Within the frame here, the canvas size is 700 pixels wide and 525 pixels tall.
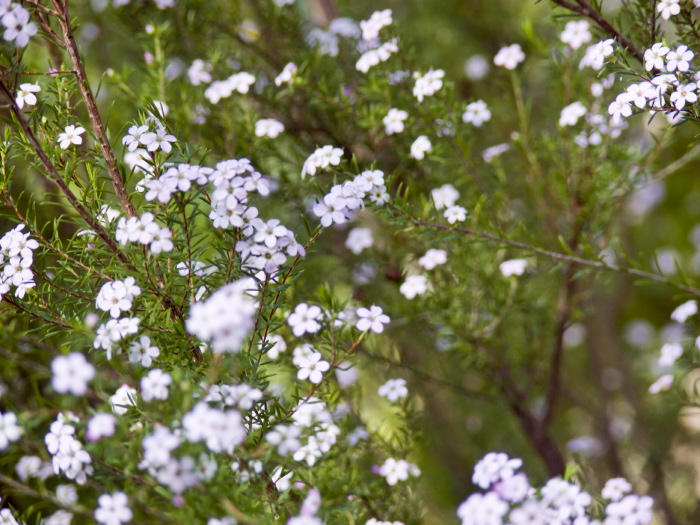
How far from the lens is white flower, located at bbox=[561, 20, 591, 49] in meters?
1.33

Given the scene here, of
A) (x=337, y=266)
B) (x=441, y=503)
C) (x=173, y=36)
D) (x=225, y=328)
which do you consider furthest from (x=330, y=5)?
(x=441, y=503)

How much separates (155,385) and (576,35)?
117 centimetres

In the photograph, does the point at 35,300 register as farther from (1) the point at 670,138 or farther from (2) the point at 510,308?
(1) the point at 670,138

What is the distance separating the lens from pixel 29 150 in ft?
2.99

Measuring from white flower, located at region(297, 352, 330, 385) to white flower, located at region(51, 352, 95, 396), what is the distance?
0.36m

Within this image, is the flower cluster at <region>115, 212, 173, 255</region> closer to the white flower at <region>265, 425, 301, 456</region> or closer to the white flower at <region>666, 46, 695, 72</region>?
the white flower at <region>265, 425, 301, 456</region>

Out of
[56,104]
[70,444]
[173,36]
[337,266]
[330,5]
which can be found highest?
[330,5]

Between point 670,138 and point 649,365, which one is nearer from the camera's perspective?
point 670,138

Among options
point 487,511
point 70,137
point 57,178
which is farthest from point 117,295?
point 487,511

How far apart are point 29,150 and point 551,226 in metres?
1.24

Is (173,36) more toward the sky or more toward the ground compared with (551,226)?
more toward the sky

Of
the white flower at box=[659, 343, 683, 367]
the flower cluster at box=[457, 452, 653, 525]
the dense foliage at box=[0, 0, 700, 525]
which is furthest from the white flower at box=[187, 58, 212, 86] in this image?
the white flower at box=[659, 343, 683, 367]

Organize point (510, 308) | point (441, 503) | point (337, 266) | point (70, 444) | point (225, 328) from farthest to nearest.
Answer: point (441, 503) < point (337, 266) < point (510, 308) < point (70, 444) < point (225, 328)

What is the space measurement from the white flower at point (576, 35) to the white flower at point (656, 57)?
1.56 ft
